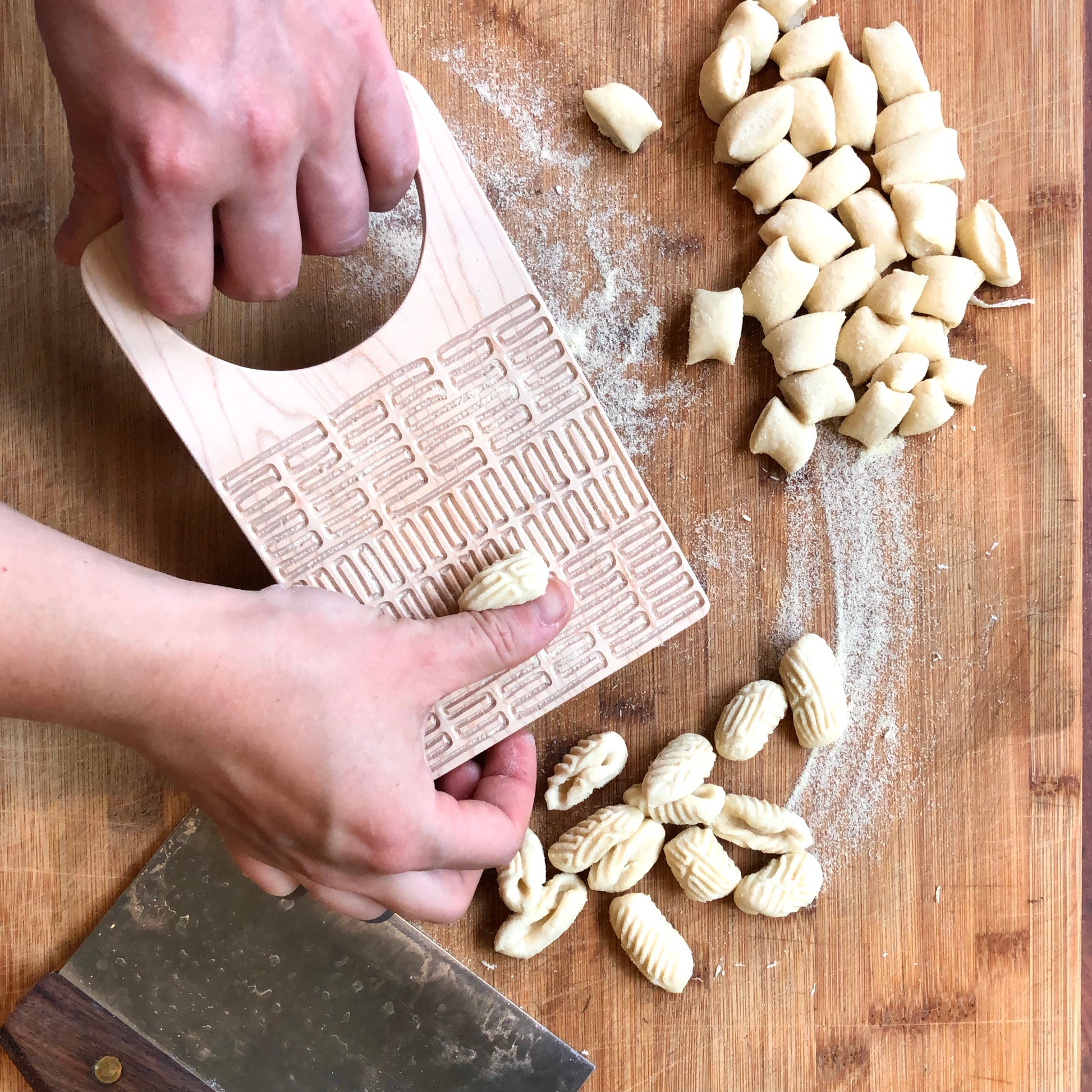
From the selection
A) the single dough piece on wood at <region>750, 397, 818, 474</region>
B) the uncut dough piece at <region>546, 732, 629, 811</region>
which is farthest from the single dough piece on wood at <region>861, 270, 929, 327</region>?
the uncut dough piece at <region>546, 732, 629, 811</region>

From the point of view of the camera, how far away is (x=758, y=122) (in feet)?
2.91

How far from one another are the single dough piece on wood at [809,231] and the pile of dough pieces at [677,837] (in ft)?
1.21

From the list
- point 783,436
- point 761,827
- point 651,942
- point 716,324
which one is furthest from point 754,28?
point 651,942

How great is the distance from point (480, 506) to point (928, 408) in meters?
0.44

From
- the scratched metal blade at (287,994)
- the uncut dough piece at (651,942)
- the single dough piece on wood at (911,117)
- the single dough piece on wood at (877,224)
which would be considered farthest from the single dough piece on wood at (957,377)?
the scratched metal blade at (287,994)

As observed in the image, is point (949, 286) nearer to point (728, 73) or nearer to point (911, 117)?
point (911, 117)

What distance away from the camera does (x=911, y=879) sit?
3.09 ft

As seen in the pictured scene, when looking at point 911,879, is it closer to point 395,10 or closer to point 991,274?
point 991,274

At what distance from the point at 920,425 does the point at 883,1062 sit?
0.63 m

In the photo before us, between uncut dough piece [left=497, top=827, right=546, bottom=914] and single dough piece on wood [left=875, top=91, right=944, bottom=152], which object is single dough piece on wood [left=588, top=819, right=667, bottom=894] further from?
single dough piece on wood [left=875, top=91, right=944, bottom=152]

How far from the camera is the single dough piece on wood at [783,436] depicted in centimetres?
89

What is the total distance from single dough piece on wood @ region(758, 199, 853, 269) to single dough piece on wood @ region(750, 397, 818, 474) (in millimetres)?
144

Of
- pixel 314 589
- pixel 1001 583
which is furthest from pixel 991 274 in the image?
pixel 314 589

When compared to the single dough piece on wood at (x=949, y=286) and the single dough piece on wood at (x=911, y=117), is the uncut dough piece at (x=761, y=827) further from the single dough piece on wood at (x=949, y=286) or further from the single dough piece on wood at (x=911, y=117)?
the single dough piece on wood at (x=911, y=117)
